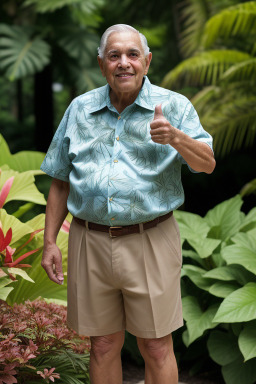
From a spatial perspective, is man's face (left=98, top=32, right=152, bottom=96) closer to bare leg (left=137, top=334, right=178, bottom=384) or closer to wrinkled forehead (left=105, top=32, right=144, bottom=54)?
wrinkled forehead (left=105, top=32, right=144, bottom=54)

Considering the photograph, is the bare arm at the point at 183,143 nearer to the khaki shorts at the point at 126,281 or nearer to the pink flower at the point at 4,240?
the khaki shorts at the point at 126,281

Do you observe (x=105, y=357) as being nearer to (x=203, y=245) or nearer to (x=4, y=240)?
(x=4, y=240)

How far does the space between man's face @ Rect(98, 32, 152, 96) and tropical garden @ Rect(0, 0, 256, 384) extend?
3.47ft

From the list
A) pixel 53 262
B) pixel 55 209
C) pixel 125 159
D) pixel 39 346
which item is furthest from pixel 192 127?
pixel 39 346

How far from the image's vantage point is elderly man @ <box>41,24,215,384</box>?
7.37 feet

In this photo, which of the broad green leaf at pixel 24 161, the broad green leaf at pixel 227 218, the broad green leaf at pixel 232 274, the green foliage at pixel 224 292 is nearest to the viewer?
the green foliage at pixel 224 292

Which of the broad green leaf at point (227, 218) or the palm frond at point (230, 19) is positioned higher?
the palm frond at point (230, 19)

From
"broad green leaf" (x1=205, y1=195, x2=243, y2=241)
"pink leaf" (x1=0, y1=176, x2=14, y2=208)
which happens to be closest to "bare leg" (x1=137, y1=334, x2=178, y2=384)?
"pink leaf" (x1=0, y1=176, x2=14, y2=208)

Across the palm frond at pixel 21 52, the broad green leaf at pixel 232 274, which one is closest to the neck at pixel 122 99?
the broad green leaf at pixel 232 274

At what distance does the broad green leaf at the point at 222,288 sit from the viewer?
11.5ft

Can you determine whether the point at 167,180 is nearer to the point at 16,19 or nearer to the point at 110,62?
the point at 110,62

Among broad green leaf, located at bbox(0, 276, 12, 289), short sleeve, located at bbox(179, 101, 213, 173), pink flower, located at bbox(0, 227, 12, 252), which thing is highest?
short sleeve, located at bbox(179, 101, 213, 173)

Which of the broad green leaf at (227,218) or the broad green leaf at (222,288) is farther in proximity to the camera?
the broad green leaf at (227,218)

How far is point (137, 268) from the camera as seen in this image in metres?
2.32
